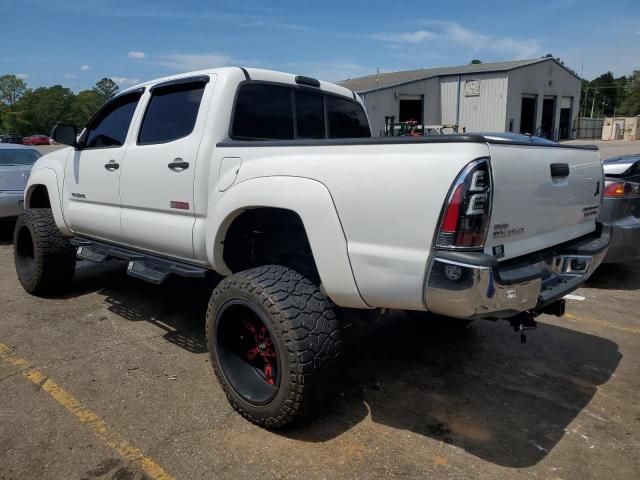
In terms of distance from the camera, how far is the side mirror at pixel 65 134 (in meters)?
4.70

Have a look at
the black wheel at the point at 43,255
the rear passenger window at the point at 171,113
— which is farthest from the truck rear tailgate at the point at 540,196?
the black wheel at the point at 43,255

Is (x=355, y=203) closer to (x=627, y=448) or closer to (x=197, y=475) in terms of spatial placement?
(x=197, y=475)

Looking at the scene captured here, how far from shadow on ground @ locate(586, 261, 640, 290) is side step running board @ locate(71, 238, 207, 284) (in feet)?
15.3

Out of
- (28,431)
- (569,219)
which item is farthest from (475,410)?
(28,431)

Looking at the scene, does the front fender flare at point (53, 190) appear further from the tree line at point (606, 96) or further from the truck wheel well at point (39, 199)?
the tree line at point (606, 96)

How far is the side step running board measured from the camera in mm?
3615

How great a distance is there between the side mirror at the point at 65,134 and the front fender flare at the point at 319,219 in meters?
2.63

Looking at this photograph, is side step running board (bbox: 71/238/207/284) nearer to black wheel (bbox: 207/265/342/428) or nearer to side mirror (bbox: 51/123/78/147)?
black wheel (bbox: 207/265/342/428)

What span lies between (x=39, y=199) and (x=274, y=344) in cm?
417

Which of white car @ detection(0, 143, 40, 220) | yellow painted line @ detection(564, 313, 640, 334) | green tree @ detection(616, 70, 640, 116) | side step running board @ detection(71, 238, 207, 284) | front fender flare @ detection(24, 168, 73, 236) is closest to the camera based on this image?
side step running board @ detection(71, 238, 207, 284)

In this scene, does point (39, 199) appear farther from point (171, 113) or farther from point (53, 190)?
point (171, 113)

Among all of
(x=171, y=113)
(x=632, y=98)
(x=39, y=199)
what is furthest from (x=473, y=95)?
(x=632, y=98)

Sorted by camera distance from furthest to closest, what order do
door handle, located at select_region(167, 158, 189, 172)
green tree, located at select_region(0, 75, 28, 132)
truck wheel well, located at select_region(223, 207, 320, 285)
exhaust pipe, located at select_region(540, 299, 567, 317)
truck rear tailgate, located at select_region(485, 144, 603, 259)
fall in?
1. green tree, located at select_region(0, 75, 28, 132)
2. door handle, located at select_region(167, 158, 189, 172)
3. truck wheel well, located at select_region(223, 207, 320, 285)
4. exhaust pipe, located at select_region(540, 299, 567, 317)
5. truck rear tailgate, located at select_region(485, 144, 603, 259)

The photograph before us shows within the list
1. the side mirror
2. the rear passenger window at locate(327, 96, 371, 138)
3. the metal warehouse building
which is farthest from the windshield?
the metal warehouse building
